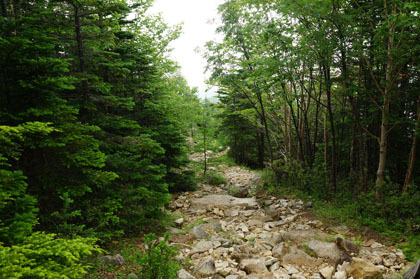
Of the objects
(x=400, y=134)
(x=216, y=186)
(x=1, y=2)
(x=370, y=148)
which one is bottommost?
(x=216, y=186)

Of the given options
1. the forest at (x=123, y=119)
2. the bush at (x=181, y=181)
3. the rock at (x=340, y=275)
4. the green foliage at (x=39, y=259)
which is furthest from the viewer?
the bush at (x=181, y=181)

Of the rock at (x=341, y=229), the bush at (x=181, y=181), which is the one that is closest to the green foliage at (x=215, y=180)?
the bush at (x=181, y=181)

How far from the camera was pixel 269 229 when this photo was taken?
6.84 m

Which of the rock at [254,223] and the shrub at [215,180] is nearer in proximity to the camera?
the rock at [254,223]

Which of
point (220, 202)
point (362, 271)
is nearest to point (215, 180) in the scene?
point (220, 202)

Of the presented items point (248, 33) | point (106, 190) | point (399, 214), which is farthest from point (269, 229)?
point (248, 33)

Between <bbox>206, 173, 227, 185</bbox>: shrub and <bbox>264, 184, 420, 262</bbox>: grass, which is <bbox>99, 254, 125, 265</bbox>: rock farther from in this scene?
<bbox>206, 173, 227, 185</bbox>: shrub

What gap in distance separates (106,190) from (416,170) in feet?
30.8

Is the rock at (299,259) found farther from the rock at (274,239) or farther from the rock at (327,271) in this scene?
the rock at (274,239)

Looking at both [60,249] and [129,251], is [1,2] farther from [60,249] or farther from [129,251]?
[129,251]

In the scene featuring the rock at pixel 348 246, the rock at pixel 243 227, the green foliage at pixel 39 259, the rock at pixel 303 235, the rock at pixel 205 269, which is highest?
the green foliage at pixel 39 259

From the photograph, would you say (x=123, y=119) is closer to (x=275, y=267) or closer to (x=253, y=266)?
(x=253, y=266)

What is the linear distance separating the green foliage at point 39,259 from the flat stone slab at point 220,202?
278 inches

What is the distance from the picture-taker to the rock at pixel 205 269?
169 inches
